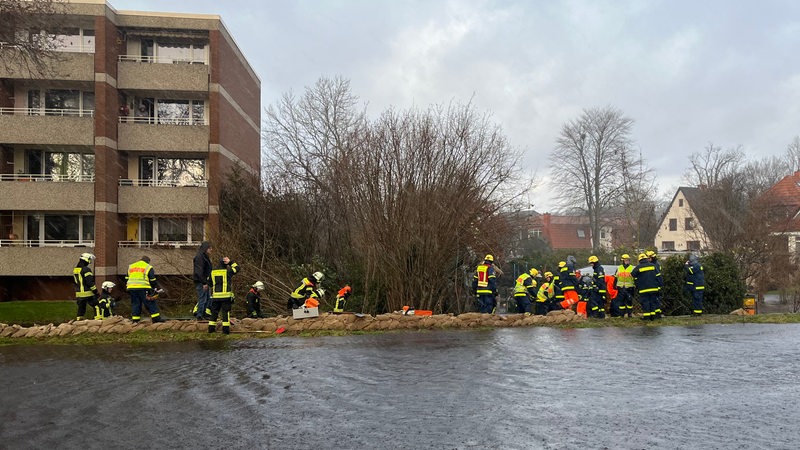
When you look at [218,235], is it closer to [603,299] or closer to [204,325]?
[204,325]

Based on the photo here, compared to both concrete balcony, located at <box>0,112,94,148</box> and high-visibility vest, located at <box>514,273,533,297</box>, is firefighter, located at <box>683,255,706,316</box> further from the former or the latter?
concrete balcony, located at <box>0,112,94,148</box>

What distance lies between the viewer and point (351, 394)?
749 cm

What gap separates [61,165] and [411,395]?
86.2ft

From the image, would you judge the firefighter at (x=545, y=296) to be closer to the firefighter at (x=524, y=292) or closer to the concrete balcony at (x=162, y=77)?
the firefighter at (x=524, y=292)

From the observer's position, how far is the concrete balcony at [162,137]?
28.0m

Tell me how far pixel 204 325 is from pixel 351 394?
798 cm

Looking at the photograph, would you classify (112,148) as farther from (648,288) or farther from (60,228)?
(648,288)

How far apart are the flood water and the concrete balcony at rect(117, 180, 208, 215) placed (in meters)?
16.4

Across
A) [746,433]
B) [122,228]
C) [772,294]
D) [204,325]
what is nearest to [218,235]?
[204,325]

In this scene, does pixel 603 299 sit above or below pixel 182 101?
below

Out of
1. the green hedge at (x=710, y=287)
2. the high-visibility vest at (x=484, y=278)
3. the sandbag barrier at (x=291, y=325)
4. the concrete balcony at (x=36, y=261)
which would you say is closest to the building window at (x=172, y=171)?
the concrete balcony at (x=36, y=261)

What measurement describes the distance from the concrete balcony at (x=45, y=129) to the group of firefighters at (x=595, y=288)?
1907cm

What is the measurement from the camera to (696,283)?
1791 centimetres

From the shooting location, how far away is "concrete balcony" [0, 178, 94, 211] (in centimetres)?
Answer: 2650
